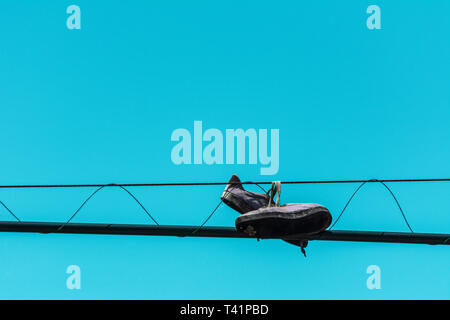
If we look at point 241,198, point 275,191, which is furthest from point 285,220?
point 241,198

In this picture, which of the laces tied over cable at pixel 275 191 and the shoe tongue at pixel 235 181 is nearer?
the laces tied over cable at pixel 275 191

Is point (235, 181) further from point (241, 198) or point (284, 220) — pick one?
point (284, 220)

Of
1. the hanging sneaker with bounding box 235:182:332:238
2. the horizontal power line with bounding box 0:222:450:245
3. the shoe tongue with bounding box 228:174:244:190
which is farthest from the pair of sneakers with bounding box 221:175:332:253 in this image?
the shoe tongue with bounding box 228:174:244:190

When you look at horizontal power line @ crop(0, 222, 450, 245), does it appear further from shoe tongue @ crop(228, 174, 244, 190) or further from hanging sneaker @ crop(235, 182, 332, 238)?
shoe tongue @ crop(228, 174, 244, 190)

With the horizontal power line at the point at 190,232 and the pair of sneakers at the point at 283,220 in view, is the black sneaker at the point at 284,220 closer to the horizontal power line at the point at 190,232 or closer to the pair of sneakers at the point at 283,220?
the pair of sneakers at the point at 283,220

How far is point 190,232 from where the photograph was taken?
3932 millimetres

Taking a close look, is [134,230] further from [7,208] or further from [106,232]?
[7,208]

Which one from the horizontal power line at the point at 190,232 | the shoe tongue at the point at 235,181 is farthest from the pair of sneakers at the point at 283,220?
the shoe tongue at the point at 235,181

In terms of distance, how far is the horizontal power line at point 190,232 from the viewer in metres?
3.68
